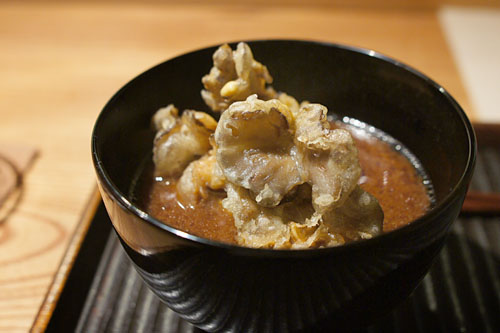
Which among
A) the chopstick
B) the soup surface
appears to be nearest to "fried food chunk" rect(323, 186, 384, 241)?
the soup surface

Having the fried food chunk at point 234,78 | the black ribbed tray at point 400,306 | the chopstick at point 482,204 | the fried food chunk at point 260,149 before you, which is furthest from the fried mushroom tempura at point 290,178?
the chopstick at point 482,204

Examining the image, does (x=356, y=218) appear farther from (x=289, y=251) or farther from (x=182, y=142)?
(x=182, y=142)

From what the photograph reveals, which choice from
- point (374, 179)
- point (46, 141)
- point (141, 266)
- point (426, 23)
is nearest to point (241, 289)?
point (141, 266)

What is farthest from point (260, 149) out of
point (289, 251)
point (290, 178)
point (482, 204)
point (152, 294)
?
point (482, 204)

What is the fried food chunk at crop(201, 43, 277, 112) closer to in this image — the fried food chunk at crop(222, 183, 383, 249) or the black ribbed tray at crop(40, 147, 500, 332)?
the fried food chunk at crop(222, 183, 383, 249)

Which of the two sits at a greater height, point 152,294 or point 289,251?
point 289,251

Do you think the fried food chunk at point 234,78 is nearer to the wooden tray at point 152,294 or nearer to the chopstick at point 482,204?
the wooden tray at point 152,294
